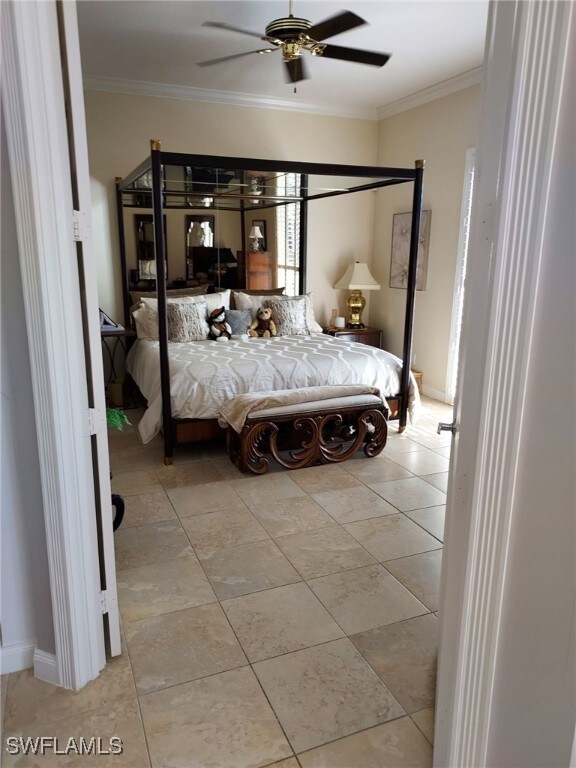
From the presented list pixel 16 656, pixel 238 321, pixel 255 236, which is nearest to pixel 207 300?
pixel 238 321

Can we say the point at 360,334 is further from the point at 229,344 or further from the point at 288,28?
the point at 288,28

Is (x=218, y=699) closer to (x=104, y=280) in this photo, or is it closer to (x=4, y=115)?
(x=4, y=115)

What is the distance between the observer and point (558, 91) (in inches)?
44.2

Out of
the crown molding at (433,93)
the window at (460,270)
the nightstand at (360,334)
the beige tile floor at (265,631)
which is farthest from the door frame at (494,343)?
the nightstand at (360,334)

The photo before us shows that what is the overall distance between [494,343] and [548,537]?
49cm

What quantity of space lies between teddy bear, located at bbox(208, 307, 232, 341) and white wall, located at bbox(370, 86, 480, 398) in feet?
6.83

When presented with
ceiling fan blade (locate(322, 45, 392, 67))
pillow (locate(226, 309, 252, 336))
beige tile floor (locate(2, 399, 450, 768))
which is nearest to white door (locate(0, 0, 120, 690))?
beige tile floor (locate(2, 399, 450, 768))

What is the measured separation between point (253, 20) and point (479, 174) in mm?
3158

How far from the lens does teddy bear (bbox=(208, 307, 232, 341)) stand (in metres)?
5.05

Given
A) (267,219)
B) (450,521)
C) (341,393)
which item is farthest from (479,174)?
(267,219)

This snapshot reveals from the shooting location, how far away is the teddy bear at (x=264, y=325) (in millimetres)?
5277

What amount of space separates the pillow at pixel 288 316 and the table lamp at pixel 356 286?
30.5 inches

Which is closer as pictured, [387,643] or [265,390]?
[387,643]

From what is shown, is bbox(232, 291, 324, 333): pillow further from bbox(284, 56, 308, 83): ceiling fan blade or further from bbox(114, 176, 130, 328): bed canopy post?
bbox(284, 56, 308, 83): ceiling fan blade
